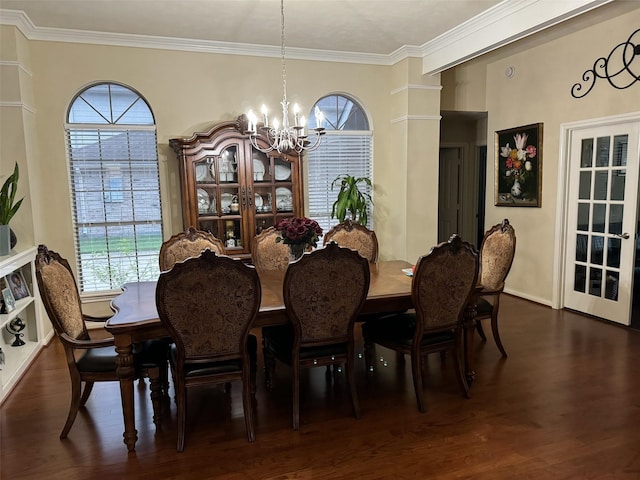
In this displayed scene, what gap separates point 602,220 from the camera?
14.0 feet

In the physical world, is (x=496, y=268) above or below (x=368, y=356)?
above

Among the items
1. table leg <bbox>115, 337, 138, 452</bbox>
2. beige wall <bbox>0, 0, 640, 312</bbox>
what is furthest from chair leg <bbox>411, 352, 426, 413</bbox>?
beige wall <bbox>0, 0, 640, 312</bbox>

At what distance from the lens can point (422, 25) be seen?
4.08 meters

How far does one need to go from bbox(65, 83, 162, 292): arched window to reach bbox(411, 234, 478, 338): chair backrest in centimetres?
305

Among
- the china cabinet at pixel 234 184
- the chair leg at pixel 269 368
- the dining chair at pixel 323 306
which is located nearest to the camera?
the dining chair at pixel 323 306

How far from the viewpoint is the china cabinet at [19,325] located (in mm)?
3158

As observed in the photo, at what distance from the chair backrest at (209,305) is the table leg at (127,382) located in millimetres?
256

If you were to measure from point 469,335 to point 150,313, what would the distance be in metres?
2.06

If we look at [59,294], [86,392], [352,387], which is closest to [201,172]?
[59,294]

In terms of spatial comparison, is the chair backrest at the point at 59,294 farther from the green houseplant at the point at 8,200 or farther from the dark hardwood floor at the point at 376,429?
the green houseplant at the point at 8,200

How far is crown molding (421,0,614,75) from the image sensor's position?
323cm

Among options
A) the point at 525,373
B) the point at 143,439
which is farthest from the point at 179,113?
the point at 525,373

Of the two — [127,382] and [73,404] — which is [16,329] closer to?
[73,404]

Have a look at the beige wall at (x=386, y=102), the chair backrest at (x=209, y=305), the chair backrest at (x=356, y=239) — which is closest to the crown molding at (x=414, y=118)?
the beige wall at (x=386, y=102)
